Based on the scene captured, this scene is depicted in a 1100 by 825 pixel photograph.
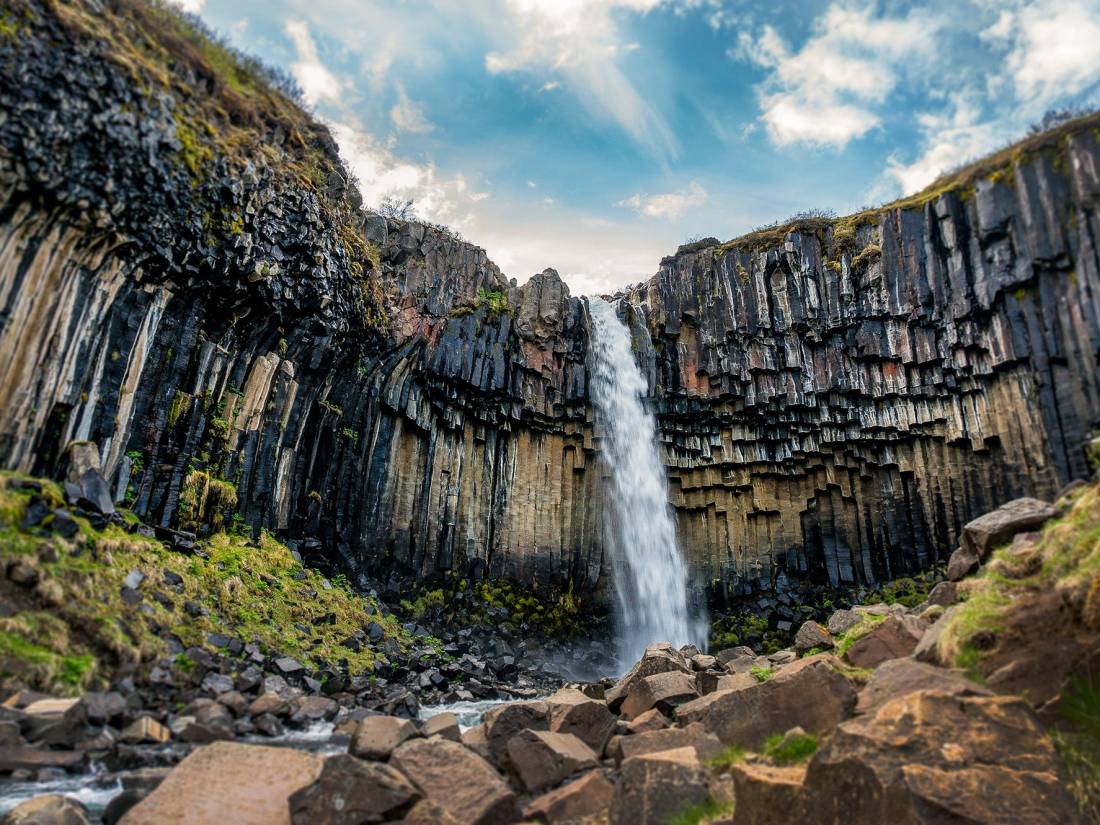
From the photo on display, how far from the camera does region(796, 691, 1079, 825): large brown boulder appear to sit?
4.02m

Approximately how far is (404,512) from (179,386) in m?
8.95

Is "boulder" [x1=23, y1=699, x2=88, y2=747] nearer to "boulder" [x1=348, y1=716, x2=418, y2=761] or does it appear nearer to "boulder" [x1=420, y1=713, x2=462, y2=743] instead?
"boulder" [x1=348, y1=716, x2=418, y2=761]

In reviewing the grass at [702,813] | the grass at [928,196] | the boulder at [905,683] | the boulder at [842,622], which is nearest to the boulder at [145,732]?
the grass at [702,813]

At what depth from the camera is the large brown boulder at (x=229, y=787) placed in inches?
223

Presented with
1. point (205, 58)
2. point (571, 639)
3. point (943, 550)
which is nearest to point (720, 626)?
point (571, 639)

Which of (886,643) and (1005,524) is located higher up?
(1005,524)

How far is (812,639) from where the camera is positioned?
12.5 m

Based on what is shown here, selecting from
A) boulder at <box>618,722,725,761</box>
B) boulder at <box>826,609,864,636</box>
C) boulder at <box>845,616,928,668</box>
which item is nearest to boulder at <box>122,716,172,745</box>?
boulder at <box>618,722,725,761</box>

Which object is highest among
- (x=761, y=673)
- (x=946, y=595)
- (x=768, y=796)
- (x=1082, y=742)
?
(x=946, y=595)

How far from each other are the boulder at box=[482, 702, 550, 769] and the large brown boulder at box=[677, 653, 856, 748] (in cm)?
230

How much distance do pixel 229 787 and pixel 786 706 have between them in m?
5.49

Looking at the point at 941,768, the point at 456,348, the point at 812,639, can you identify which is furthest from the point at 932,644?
the point at 456,348

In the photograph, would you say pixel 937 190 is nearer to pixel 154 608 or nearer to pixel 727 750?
pixel 727 750

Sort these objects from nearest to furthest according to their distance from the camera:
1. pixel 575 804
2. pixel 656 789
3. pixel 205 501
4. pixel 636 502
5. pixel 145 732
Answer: pixel 656 789 < pixel 575 804 < pixel 145 732 < pixel 205 501 < pixel 636 502
